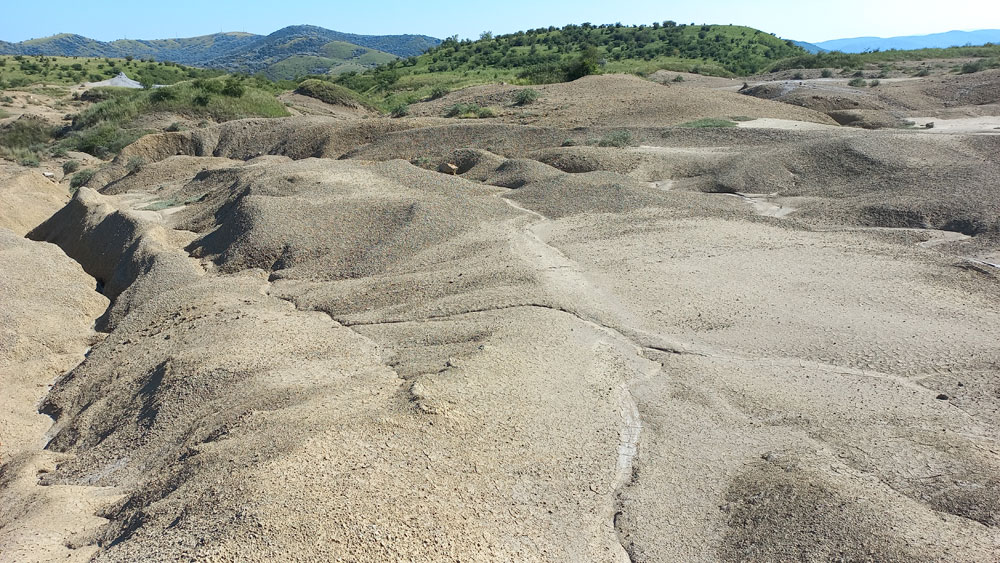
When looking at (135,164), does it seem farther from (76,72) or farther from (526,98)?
(76,72)

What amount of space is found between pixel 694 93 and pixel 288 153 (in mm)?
12398

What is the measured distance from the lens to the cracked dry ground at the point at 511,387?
13.6 ft

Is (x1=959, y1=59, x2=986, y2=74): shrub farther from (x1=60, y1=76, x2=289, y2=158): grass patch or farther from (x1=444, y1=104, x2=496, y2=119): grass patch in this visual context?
(x1=60, y1=76, x2=289, y2=158): grass patch

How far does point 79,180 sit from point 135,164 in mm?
1528

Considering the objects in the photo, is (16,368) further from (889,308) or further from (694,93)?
(694,93)

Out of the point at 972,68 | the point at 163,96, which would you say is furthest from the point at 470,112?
the point at 972,68

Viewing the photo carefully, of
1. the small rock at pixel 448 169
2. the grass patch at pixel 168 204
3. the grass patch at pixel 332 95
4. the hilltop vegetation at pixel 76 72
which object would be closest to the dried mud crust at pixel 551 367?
the grass patch at pixel 168 204

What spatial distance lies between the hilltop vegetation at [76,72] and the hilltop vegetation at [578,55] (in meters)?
12.6

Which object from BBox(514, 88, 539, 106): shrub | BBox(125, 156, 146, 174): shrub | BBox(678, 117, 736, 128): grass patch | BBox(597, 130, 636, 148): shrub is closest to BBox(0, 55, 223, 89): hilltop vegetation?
BBox(125, 156, 146, 174): shrub

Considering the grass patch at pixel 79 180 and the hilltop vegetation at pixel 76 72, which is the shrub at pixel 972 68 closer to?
the grass patch at pixel 79 180

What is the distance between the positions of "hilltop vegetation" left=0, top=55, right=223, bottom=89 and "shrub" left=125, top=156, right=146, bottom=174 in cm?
2667

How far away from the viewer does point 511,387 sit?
18.8 ft

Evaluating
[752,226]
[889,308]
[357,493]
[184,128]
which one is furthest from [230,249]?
[184,128]

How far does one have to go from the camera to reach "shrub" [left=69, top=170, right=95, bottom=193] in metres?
18.9
